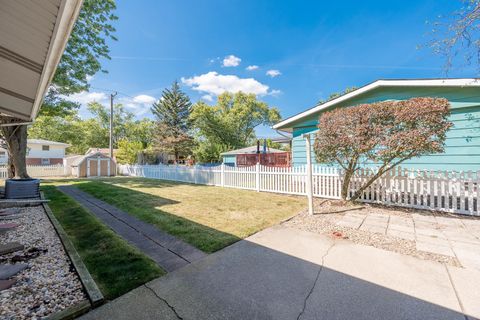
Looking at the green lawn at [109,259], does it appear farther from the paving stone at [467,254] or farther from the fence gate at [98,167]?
the fence gate at [98,167]

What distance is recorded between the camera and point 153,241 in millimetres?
3535

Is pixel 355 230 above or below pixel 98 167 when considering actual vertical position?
below

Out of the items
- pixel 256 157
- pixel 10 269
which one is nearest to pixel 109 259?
pixel 10 269

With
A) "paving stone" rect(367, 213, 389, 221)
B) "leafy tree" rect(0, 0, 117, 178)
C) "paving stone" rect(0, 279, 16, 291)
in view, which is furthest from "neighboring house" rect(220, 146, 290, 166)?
"paving stone" rect(0, 279, 16, 291)

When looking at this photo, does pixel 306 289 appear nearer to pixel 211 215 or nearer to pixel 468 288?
pixel 468 288

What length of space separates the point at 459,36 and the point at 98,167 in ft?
77.6

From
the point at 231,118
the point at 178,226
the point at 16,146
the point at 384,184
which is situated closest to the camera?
the point at 178,226

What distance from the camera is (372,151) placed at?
5.63m

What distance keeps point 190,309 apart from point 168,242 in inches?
69.6

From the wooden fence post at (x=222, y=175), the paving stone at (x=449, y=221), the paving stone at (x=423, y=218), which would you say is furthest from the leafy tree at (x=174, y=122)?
the paving stone at (x=449, y=221)

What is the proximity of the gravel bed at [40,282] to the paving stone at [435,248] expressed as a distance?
4687 millimetres

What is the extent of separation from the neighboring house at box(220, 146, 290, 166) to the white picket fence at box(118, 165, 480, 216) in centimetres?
639

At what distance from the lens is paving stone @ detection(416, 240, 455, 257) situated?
3.03m

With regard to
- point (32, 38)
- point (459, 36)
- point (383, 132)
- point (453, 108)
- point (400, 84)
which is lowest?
point (383, 132)
